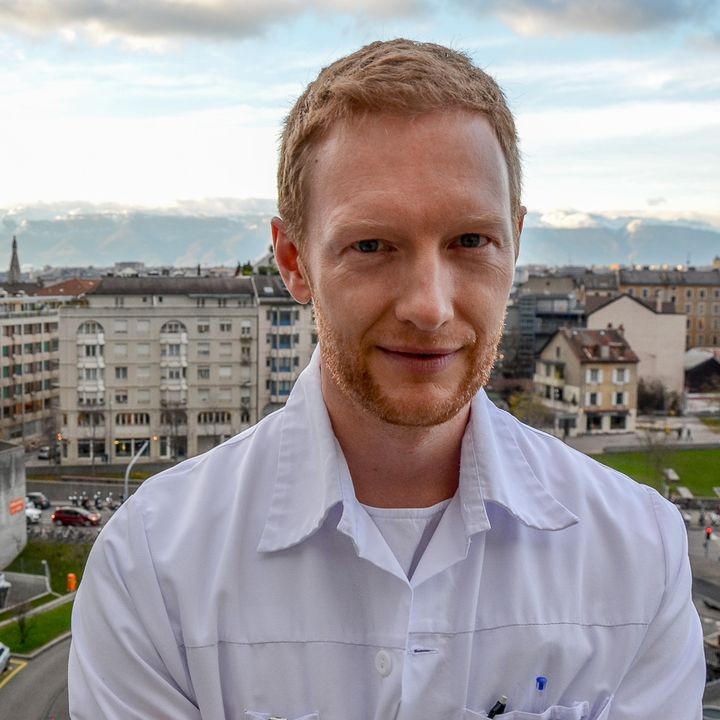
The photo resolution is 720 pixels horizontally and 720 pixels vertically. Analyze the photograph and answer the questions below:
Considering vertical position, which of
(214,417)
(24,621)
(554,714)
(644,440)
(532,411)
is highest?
(554,714)

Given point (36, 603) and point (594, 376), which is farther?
point (594, 376)

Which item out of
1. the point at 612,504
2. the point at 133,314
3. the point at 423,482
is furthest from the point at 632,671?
the point at 133,314

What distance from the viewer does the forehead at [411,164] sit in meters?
1.52

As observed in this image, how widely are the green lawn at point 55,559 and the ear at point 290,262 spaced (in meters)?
17.4

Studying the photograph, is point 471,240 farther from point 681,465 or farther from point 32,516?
point 681,465

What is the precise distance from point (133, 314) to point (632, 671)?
2947cm

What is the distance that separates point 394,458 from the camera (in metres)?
1.71

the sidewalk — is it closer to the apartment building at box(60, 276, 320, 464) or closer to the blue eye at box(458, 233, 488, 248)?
the apartment building at box(60, 276, 320, 464)

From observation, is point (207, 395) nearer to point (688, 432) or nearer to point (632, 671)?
point (688, 432)

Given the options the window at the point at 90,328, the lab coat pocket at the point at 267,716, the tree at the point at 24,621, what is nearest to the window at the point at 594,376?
the window at the point at 90,328

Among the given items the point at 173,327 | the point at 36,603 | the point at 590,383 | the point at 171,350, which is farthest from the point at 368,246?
the point at 590,383

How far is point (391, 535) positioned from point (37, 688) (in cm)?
1293

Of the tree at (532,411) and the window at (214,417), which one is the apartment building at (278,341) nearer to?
the window at (214,417)

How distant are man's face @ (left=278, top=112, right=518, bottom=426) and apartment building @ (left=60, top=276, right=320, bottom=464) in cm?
2903
